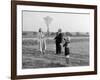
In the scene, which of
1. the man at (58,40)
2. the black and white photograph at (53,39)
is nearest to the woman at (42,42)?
the black and white photograph at (53,39)

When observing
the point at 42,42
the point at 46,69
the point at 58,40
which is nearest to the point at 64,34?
the point at 58,40

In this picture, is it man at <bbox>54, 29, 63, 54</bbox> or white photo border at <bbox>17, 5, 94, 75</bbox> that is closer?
white photo border at <bbox>17, 5, 94, 75</bbox>

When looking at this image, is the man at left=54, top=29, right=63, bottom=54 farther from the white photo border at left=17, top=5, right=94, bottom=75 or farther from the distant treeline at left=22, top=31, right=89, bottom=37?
the white photo border at left=17, top=5, right=94, bottom=75

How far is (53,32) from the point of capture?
1.43 meters

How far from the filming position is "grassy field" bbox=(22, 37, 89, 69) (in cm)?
136

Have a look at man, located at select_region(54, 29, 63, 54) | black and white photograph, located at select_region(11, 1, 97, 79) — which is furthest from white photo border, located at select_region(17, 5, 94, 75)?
man, located at select_region(54, 29, 63, 54)

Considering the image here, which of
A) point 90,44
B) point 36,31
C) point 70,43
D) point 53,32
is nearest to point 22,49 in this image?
point 36,31

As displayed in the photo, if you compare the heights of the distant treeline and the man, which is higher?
the distant treeline

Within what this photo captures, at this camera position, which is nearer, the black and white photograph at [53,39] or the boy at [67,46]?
the black and white photograph at [53,39]

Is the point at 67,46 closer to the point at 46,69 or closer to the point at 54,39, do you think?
the point at 54,39

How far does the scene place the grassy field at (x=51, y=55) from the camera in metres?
1.36

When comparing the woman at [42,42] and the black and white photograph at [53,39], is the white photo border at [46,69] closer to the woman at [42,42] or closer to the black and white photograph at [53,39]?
the black and white photograph at [53,39]

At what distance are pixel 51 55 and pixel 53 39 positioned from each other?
124 mm

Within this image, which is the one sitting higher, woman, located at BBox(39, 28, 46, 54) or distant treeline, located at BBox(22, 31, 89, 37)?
distant treeline, located at BBox(22, 31, 89, 37)
